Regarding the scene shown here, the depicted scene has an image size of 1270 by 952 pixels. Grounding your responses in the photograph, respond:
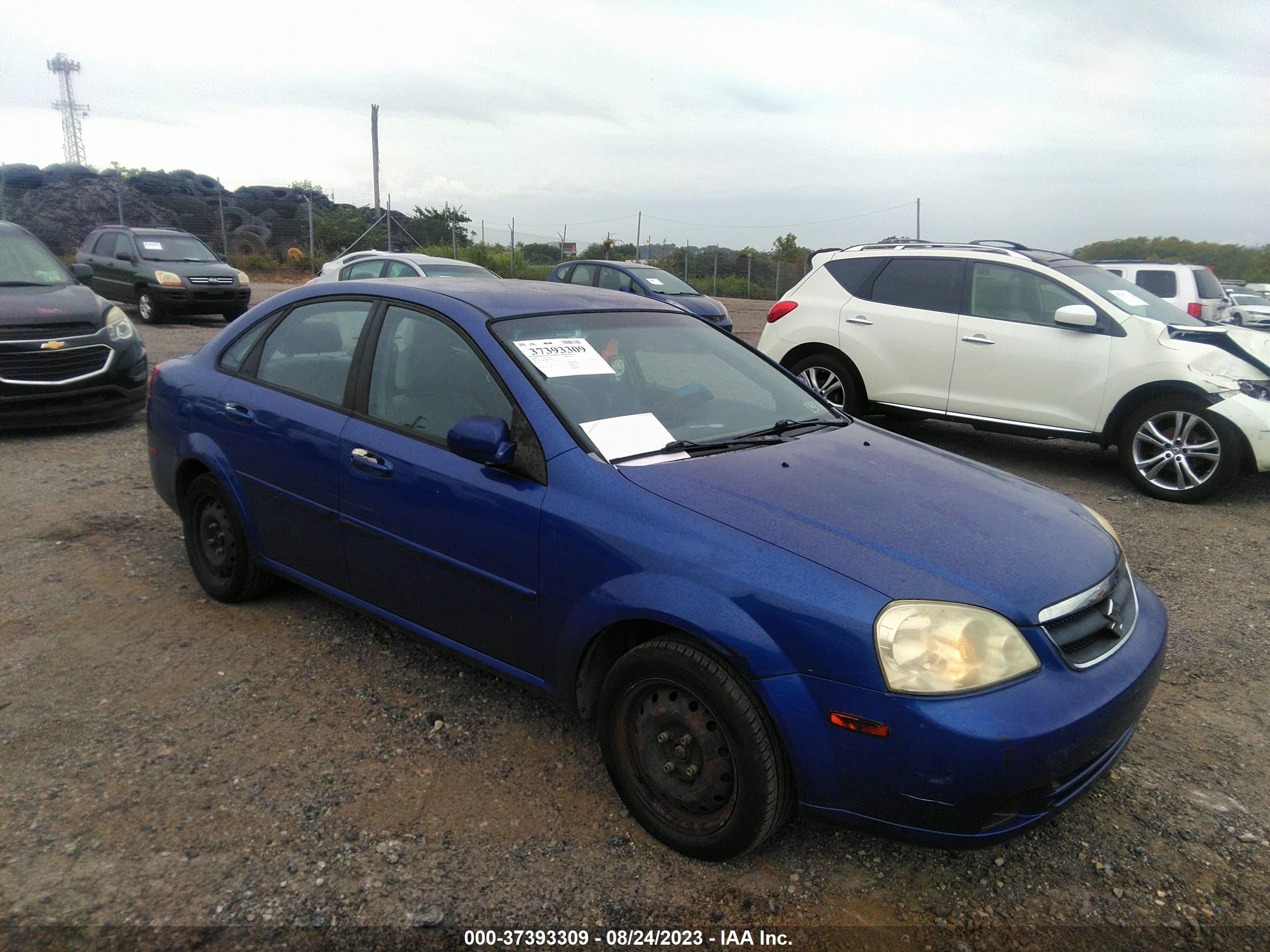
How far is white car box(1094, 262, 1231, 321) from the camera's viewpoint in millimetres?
12195

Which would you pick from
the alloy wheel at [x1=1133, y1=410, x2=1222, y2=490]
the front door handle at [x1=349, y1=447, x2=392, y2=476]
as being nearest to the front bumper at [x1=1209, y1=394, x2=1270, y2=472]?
the alloy wheel at [x1=1133, y1=410, x2=1222, y2=490]

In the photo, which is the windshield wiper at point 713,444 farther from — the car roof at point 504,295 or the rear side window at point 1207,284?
the rear side window at point 1207,284

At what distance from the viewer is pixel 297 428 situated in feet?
11.4

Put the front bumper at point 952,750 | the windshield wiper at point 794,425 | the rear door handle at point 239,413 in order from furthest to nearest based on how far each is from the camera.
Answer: the rear door handle at point 239,413 → the windshield wiper at point 794,425 → the front bumper at point 952,750

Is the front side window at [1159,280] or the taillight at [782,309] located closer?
the taillight at [782,309]

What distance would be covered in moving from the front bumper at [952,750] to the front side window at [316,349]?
2.17 m

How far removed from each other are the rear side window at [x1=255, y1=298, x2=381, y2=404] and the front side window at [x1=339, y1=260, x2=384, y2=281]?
8500 mm

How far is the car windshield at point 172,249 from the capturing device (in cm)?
1462

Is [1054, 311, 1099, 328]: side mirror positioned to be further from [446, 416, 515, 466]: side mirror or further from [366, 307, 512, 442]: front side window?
[446, 416, 515, 466]: side mirror

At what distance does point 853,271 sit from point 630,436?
18.4 feet

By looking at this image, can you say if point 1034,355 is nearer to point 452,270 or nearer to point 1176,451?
point 1176,451

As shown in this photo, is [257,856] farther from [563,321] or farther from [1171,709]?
[1171,709]

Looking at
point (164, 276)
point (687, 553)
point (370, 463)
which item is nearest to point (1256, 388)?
point (687, 553)

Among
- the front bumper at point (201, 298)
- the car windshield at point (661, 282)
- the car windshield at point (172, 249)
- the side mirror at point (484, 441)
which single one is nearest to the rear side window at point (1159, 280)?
the car windshield at point (661, 282)
